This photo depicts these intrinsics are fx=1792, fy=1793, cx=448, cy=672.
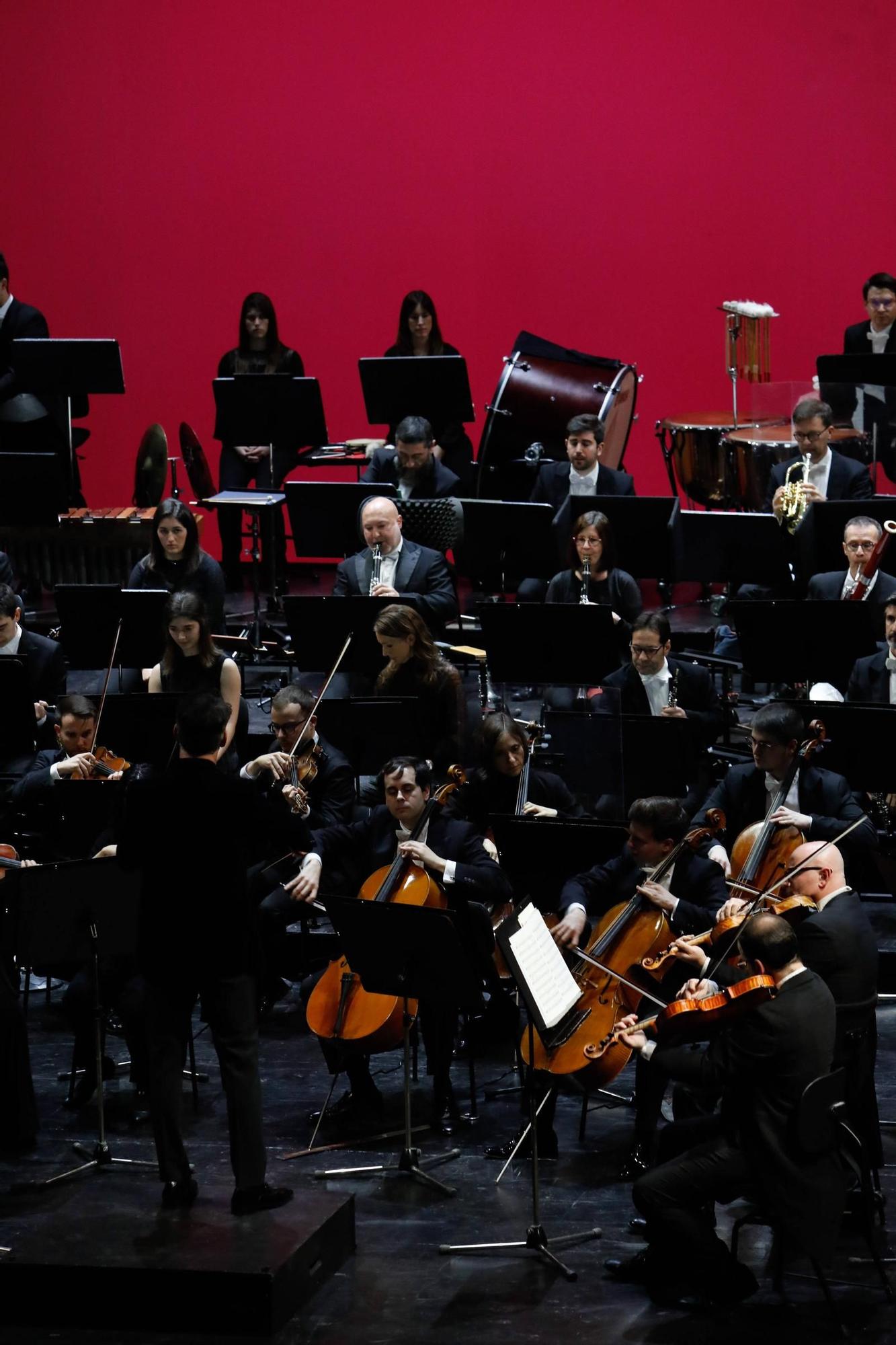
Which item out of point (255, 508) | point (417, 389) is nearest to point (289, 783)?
point (255, 508)

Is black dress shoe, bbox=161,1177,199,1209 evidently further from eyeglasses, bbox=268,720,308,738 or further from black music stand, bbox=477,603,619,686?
black music stand, bbox=477,603,619,686

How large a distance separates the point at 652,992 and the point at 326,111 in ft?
21.3

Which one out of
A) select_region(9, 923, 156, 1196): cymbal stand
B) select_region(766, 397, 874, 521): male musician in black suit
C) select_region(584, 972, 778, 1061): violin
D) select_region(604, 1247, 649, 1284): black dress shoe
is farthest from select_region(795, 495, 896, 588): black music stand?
select_region(9, 923, 156, 1196): cymbal stand

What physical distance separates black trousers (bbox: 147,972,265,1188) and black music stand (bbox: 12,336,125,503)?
4.49 metres

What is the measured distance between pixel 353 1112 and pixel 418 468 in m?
3.25

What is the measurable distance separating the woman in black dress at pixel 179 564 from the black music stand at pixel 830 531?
7.10ft

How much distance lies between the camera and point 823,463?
7105mm

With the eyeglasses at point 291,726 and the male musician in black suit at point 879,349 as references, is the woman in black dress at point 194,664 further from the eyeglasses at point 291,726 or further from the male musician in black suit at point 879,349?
the male musician in black suit at point 879,349

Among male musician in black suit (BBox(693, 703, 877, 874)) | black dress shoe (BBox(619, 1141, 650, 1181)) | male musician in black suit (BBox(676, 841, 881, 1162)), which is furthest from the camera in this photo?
male musician in black suit (BBox(693, 703, 877, 874))

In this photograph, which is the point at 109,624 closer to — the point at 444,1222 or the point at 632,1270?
the point at 444,1222

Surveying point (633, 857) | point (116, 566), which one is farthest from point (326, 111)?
point (633, 857)

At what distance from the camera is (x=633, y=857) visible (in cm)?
511

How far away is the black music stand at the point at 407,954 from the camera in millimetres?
4262

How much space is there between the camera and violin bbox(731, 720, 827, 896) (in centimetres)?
494
